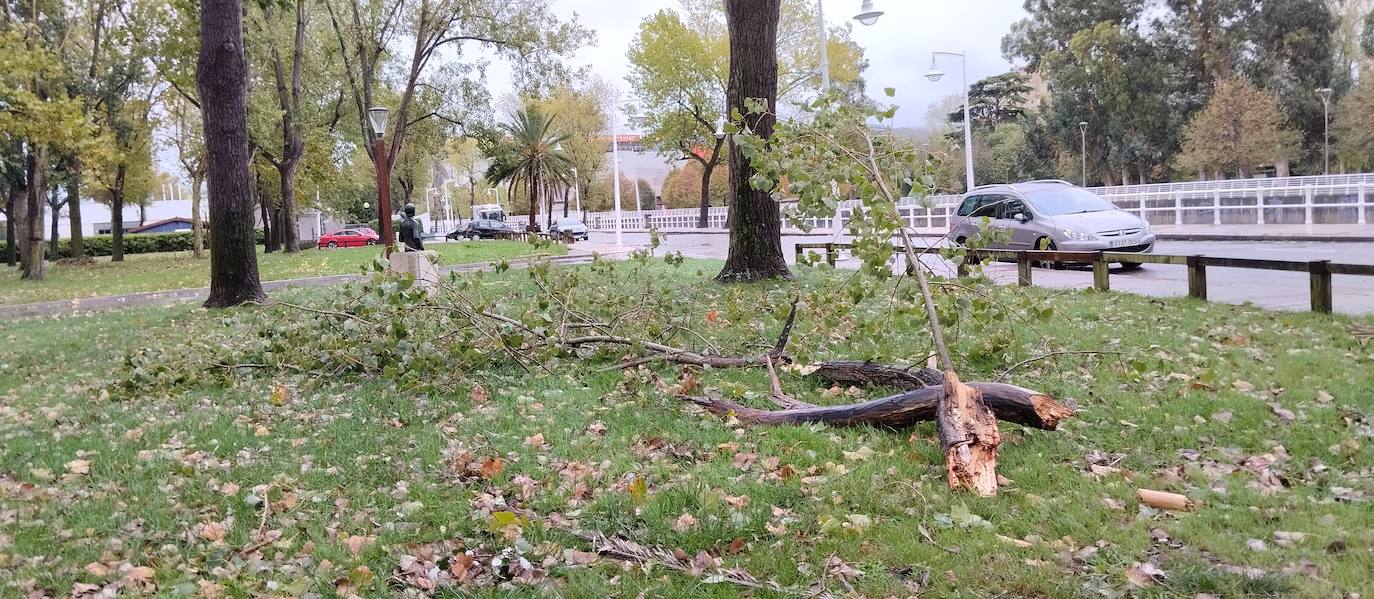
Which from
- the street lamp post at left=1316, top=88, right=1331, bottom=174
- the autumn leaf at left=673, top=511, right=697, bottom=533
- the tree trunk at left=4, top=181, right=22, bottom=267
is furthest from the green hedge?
the street lamp post at left=1316, top=88, right=1331, bottom=174

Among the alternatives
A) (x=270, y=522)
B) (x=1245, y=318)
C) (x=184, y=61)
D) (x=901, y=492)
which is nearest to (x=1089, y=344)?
(x=1245, y=318)

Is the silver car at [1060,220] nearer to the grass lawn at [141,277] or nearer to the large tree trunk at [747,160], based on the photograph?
the large tree trunk at [747,160]

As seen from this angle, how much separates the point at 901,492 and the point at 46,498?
4.11 m

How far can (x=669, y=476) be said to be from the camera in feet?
14.1

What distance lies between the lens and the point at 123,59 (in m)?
27.7

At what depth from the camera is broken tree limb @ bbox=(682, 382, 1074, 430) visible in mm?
4461

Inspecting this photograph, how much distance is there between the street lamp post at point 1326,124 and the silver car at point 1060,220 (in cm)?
3758

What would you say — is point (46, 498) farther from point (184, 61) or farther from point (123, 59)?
point (123, 59)

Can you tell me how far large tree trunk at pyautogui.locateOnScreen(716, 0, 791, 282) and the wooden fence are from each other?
71.5 inches

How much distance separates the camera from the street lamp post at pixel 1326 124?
43.7 m

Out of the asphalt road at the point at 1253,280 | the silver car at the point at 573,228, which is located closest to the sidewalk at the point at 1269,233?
the asphalt road at the point at 1253,280

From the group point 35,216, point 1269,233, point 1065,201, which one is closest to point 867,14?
point 1065,201

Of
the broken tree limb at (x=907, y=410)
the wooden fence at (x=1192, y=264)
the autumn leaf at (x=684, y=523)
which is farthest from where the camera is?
the wooden fence at (x=1192, y=264)

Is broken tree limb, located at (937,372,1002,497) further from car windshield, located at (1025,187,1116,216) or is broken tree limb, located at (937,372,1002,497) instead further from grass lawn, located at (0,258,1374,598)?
car windshield, located at (1025,187,1116,216)
